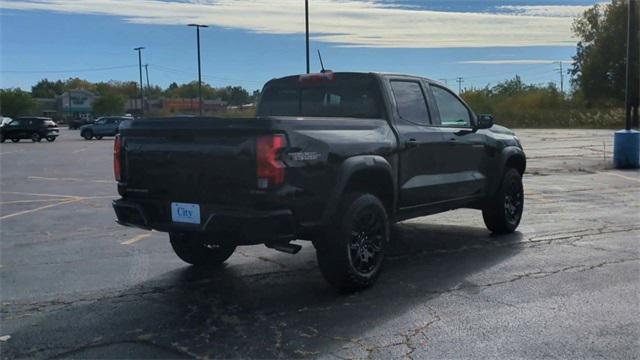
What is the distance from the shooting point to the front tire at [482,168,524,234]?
8.41 meters

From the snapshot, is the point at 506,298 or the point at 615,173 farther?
the point at 615,173

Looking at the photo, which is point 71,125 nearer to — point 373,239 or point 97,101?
point 97,101

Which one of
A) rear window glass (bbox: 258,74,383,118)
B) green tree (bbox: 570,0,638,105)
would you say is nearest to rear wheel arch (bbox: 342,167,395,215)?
rear window glass (bbox: 258,74,383,118)

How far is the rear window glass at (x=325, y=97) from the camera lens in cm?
671

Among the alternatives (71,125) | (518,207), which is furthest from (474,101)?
(518,207)

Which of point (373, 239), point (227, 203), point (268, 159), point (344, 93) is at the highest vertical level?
point (344, 93)

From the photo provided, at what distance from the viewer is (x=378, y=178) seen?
6.20 metres

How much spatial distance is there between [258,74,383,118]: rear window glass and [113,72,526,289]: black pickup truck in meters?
0.01

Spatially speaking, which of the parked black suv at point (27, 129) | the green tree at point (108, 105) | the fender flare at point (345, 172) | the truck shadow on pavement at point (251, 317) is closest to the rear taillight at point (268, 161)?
the fender flare at point (345, 172)

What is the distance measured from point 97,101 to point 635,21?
10796 cm

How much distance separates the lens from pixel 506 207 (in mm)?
8555

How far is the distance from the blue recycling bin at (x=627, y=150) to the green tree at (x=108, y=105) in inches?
4050

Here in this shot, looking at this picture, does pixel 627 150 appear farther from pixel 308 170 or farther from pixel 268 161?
pixel 268 161

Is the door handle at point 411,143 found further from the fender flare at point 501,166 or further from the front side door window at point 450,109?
the fender flare at point 501,166
